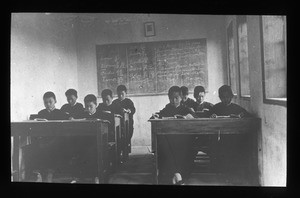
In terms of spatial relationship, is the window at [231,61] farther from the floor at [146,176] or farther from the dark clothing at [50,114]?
the dark clothing at [50,114]

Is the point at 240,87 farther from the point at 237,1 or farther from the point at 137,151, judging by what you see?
the point at 137,151

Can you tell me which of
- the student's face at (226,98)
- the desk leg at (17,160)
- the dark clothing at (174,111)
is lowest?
the desk leg at (17,160)

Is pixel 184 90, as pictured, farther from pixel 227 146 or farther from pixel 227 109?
pixel 227 146

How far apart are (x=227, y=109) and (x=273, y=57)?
57cm

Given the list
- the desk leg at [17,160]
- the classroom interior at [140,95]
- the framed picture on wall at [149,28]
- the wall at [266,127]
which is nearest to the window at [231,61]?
the classroom interior at [140,95]

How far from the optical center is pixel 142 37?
10.9 feet

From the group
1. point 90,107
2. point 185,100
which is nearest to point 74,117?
point 90,107

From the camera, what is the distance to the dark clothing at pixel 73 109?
2.72 meters

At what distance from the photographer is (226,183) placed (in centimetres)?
232

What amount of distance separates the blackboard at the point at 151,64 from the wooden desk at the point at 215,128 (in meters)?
0.54

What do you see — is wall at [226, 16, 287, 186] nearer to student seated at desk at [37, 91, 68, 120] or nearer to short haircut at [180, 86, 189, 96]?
short haircut at [180, 86, 189, 96]

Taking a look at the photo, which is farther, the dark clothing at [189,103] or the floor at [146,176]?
the dark clothing at [189,103]
